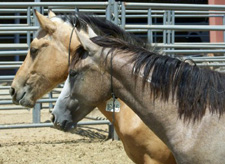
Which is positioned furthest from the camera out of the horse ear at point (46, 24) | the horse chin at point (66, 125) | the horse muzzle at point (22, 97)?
the horse muzzle at point (22, 97)

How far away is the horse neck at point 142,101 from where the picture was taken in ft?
7.68

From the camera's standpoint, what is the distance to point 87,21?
352 centimetres

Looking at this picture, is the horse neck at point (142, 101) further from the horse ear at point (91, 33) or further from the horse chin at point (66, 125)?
the horse ear at point (91, 33)

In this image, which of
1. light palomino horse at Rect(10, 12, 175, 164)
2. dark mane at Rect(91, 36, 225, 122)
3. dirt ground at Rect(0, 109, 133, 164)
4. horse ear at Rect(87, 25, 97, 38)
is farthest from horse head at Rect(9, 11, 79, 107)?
dark mane at Rect(91, 36, 225, 122)

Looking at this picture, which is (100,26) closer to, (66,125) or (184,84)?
(66,125)

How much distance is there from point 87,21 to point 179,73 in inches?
57.0

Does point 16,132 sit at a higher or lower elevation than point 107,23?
lower

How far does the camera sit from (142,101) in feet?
7.79

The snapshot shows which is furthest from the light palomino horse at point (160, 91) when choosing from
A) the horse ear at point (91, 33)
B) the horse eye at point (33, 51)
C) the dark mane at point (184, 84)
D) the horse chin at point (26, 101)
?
the horse chin at point (26, 101)

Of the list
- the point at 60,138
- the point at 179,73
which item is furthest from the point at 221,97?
the point at 60,138

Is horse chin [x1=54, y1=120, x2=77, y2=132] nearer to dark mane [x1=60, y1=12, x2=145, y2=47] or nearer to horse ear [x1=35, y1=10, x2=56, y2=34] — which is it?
dark mane [x1=60, y1=12, x2=145, y2=47]

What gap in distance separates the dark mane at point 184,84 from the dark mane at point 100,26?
883 mm

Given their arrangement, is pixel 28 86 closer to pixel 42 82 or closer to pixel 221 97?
pixel 42 82

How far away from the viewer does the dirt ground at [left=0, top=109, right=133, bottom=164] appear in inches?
195
